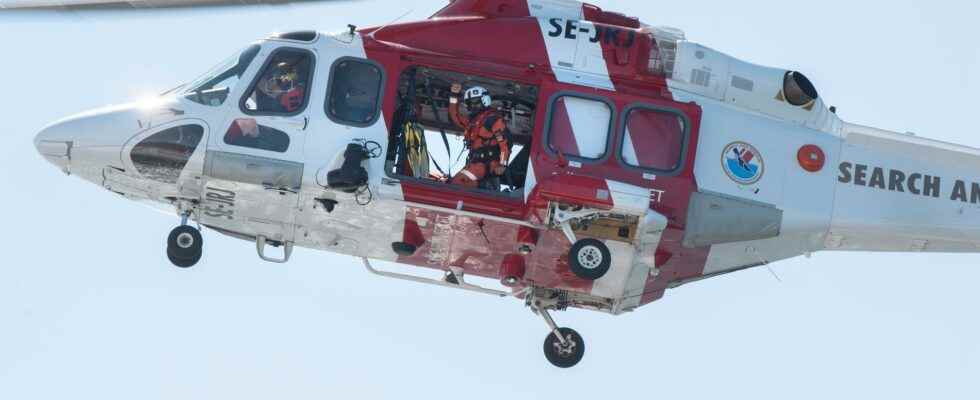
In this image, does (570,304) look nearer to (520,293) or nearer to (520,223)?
(520,293)

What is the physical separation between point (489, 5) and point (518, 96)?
0.90m

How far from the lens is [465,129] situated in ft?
50.0

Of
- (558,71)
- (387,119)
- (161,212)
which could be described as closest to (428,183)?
(387,119)

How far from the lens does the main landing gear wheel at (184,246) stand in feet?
48.3

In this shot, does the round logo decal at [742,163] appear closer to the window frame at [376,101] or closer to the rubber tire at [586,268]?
the rubber tire at [586,268]

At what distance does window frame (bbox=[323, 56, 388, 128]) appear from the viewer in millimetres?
14516

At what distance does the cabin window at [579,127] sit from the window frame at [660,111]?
13 centimetres

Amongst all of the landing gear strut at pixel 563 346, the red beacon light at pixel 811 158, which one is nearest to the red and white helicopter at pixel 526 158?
the red beacon light at pixel 811 158

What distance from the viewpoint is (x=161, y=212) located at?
15.2 m

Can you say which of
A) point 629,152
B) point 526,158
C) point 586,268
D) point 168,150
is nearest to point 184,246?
point 168,150

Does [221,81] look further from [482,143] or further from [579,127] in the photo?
[579,127]

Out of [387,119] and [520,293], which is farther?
[520,293]

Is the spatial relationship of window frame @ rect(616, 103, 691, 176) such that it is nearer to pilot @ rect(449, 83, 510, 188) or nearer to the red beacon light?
pilot @ rect(449, 83, 510, 188)

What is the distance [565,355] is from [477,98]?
2916 millimetres
